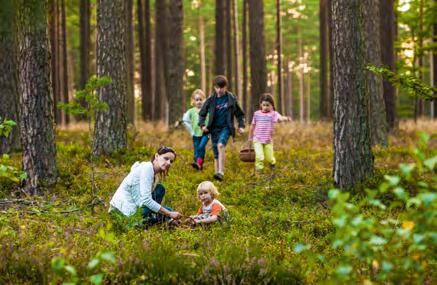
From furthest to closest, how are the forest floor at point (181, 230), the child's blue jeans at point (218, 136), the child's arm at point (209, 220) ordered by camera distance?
the child's blue jeans at point (218, 136), the child's arm at point (209, 220), the forest floor at point (181, 230)

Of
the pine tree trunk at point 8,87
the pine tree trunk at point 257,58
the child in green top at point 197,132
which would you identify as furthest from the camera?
the pine tree trunk at point 257,58

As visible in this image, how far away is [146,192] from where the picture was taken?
272 inches

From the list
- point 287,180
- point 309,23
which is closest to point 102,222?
point 287,180

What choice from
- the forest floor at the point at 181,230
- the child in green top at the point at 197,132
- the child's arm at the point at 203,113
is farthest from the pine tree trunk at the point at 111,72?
the child's arm at the point at 203,113

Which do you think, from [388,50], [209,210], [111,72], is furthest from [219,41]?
[209,210]

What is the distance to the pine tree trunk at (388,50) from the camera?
1734cm

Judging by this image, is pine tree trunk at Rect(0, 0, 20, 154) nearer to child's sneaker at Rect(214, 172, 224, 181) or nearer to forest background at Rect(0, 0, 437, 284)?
forest background at Rect(0, 0, 437, 284)

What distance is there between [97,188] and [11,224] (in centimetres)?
272

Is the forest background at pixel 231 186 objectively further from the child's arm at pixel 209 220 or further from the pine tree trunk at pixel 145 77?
the pine tree trunk at pixel 145 77

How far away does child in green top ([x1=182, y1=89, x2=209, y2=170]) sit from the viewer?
11.4m

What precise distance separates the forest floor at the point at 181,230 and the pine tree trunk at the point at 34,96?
0.50 m

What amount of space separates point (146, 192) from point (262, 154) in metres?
4.78

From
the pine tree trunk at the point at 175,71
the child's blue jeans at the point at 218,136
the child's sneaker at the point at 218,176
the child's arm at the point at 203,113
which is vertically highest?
the pine tree trunk at the point at 175,71

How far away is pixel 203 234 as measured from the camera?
6293mm
